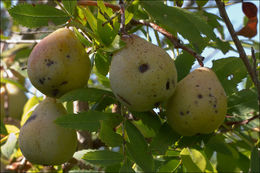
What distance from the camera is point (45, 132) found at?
3.61 ft

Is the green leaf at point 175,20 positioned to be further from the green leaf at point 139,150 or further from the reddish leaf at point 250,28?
the reddish leaf at point 250,28

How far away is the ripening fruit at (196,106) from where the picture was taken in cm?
100

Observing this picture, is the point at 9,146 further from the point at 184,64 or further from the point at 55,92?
the point at 184,64

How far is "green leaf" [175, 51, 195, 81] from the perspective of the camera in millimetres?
1248

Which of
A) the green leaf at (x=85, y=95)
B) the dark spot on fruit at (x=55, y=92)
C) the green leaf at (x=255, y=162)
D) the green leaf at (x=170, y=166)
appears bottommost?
the green leaf at (x=170, y=166)

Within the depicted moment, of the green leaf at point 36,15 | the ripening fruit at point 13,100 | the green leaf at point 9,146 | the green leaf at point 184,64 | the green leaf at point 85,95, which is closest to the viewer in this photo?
the green leaf at point 85,95

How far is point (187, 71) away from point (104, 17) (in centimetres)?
36

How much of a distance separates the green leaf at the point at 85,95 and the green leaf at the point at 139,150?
4.6 inches

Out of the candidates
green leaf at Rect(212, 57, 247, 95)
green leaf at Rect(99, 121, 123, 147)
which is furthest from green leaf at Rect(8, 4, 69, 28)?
green leaf at Rect(212, 57, 247, 95)

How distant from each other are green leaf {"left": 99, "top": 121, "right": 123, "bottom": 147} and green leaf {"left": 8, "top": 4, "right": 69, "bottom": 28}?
0.36m

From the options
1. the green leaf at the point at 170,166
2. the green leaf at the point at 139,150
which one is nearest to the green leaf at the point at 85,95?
the green leaf at the point at 139,150

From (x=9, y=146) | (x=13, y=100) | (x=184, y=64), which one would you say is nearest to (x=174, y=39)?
(x=184, y=64)

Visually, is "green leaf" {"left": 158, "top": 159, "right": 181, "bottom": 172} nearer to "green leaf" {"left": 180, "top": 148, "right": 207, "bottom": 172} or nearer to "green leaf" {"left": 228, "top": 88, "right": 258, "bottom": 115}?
"green leaf" {"left": 180, "top": 148, "right": 207, "bottom": 172}

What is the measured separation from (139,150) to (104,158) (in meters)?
0.12
